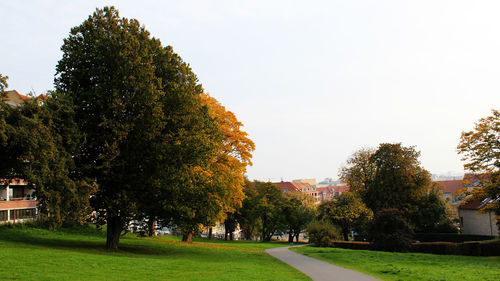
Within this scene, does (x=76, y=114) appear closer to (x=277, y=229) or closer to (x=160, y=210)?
(x=160, y=210)

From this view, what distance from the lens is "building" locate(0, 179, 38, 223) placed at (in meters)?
48.2

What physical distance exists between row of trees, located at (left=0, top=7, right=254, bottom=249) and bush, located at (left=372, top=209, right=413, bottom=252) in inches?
668

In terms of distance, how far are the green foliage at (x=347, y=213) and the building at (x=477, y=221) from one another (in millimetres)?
13181

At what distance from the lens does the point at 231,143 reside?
115 ft

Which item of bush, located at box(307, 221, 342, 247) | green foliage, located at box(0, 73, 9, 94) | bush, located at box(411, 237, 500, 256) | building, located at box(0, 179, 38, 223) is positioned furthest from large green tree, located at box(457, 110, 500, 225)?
building, located at box(0, 179, 38, 223)

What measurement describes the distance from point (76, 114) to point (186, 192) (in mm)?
7593

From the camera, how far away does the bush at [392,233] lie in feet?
108

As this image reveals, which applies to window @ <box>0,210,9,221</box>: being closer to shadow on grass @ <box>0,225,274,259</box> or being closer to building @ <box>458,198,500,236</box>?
shadow on grass @ <box>0,225,274,259</box>

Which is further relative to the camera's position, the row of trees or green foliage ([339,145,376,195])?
green foliage ([339,145,376,195])

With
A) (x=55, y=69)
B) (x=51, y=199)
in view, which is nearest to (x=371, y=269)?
(x=51, y=199)

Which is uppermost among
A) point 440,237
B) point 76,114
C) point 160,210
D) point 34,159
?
point 76,114

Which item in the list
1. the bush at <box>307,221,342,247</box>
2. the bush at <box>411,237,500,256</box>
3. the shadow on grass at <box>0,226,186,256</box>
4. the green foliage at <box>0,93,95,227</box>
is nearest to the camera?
the green foliage at <box>0,93,95,227</box>

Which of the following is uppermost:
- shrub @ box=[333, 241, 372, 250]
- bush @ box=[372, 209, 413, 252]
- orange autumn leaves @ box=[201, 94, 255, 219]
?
orange autumn leaves @ box=[201, 94, 255, 219]

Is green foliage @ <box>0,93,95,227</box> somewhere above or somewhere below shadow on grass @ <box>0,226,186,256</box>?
above
